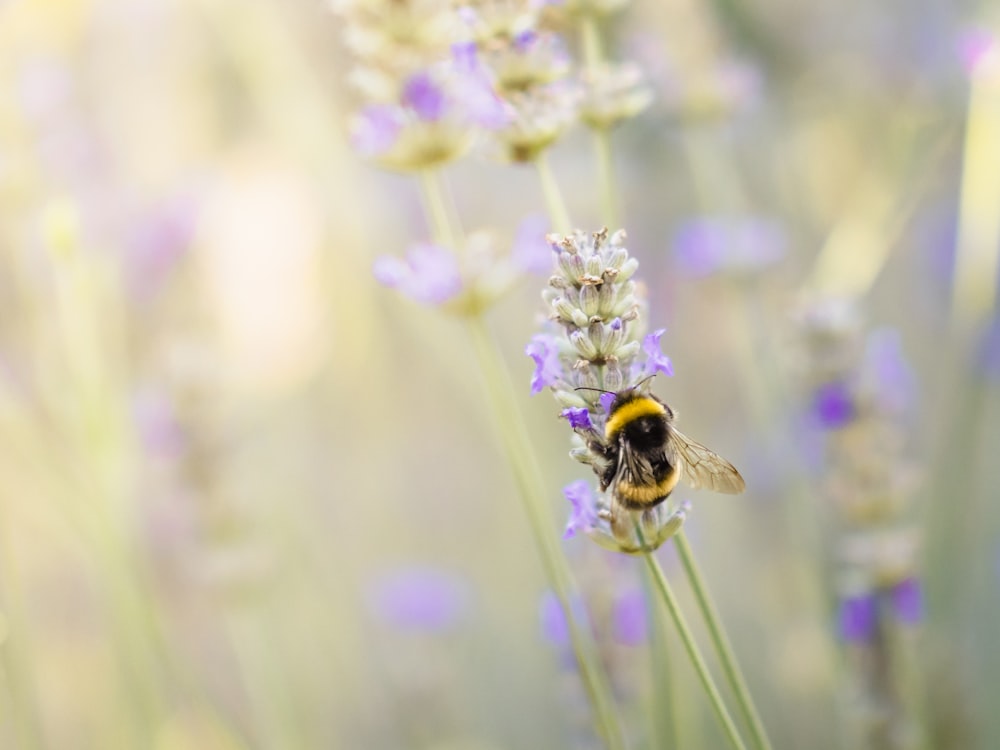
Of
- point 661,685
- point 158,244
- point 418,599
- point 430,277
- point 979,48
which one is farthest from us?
point 158,244

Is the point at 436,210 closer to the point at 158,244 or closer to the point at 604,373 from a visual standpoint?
the point at 604,373

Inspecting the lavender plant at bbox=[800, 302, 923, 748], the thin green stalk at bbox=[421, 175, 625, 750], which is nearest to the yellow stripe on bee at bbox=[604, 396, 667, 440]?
the thin green stalk at bbox=[421, 175, 625, 750]

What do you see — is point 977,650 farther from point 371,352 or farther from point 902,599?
point 371,352

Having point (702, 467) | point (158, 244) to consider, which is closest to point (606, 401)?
point (702, 467)

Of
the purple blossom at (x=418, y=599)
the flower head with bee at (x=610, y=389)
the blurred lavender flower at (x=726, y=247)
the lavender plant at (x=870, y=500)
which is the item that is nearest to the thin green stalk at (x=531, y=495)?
the flower head with bee at (x=610, y=389)

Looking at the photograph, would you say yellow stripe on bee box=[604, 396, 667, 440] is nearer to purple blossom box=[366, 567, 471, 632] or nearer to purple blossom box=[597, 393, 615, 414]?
purple blossom box=[597, 393, 615, 414]

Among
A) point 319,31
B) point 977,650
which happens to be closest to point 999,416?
point 977,650
